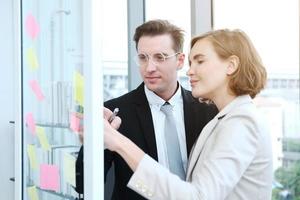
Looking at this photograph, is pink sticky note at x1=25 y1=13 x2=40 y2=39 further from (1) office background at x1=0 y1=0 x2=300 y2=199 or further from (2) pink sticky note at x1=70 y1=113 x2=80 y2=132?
(2) pink sticky note at x1=70 y1=113 x2=80 y2=132

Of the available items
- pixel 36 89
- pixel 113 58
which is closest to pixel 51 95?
pixel 36 89

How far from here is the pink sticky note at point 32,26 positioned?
61.2 inches

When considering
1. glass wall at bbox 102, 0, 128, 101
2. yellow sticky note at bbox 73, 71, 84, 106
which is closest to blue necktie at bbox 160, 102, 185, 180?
yellow sticky note at bbox 73, 71, 84, 106

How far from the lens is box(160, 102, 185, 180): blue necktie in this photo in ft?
4.97

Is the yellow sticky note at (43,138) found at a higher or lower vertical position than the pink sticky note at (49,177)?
higher

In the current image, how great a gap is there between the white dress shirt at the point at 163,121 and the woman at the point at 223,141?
27cm

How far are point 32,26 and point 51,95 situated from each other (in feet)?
1.04

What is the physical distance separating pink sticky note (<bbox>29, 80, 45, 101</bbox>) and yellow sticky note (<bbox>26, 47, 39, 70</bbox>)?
60 millimetres

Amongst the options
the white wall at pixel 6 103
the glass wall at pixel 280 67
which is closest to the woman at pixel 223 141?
the glass wall at pixel 280 67

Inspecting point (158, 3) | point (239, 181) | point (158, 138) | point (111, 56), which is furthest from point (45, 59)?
point (158, 3)

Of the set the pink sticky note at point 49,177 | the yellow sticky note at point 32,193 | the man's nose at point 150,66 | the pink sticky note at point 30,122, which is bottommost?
the yellow sticky note at point 32,193

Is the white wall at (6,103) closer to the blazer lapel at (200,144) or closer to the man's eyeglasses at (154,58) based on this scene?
the man's eyeglasses at (154,58)

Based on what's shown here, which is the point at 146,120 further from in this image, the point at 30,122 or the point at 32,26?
the point at 32,26

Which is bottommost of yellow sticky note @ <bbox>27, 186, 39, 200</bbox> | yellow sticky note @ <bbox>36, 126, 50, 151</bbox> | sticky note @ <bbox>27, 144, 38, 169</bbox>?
yellow sticky note @ <bbox>27, 186, 39, 200</bbox>
